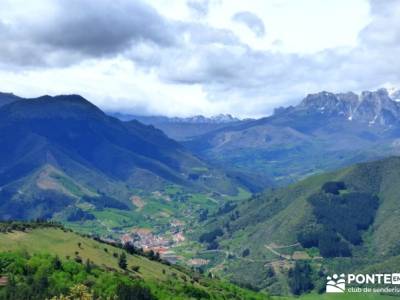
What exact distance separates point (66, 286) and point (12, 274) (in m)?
18.1

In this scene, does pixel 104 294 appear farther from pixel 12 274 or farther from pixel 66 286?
pixel 12 274

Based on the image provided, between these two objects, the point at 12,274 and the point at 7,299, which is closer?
the point at 7,299

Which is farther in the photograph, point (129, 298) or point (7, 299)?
point (129, 298)

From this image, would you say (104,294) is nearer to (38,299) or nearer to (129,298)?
(129,298)

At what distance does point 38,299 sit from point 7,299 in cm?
848

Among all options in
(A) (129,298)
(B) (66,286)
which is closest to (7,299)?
(B) (66,286)

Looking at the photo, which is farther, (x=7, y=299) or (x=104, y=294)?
(x=104, y=294)

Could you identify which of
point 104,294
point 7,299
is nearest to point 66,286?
point 104,294

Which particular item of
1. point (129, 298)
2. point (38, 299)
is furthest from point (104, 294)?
point (38, 299)

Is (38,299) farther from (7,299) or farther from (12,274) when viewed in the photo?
(12,274)

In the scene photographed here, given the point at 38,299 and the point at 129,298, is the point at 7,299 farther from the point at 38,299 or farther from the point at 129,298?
the point at 129,298

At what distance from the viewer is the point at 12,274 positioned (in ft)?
653

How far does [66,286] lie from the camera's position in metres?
196

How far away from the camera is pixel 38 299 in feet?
585
